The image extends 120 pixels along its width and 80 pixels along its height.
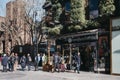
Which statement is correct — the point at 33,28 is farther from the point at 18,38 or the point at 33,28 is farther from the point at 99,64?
the point at 99,64

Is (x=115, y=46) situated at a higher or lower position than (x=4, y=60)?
higher

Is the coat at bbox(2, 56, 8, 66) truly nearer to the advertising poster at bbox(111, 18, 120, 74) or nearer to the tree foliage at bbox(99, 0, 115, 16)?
the tree foliage at bbox(99, 0, 115, 16)

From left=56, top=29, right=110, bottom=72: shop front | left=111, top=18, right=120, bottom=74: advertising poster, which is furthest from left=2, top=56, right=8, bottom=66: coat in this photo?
left=111, top=18, right=120, bottom=74: advertising poster

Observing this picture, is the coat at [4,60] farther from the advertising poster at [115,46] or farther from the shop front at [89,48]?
the advertising poster at [115,46]

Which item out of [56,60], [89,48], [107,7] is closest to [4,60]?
[56,60]

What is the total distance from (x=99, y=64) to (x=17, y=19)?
29.3 m

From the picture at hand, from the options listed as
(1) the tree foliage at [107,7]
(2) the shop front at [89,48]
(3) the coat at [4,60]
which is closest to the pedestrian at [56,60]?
(2) the shop front at [89,48]

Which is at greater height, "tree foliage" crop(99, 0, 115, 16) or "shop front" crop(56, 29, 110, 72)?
"tree foliage" crop(99, 0, 115, 16)

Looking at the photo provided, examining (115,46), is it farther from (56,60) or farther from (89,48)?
(56,60)

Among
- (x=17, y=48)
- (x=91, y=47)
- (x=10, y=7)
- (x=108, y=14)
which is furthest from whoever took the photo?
(x=10, y=7)

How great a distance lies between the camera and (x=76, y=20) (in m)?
32.4

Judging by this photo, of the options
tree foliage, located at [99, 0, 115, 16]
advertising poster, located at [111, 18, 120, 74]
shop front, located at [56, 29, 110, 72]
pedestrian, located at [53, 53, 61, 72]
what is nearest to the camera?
advertising poster, located at [111, 18, 120, 74]

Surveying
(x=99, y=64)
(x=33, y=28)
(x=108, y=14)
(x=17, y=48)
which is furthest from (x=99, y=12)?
(x=17, y=48)

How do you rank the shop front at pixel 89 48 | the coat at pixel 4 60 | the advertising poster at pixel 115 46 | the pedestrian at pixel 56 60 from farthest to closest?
the coat at pixel 4 60 → the pedestrian at pixel 56 60 → the shop front at pixel 89 48 → the advertising poster at pixel 115 46
